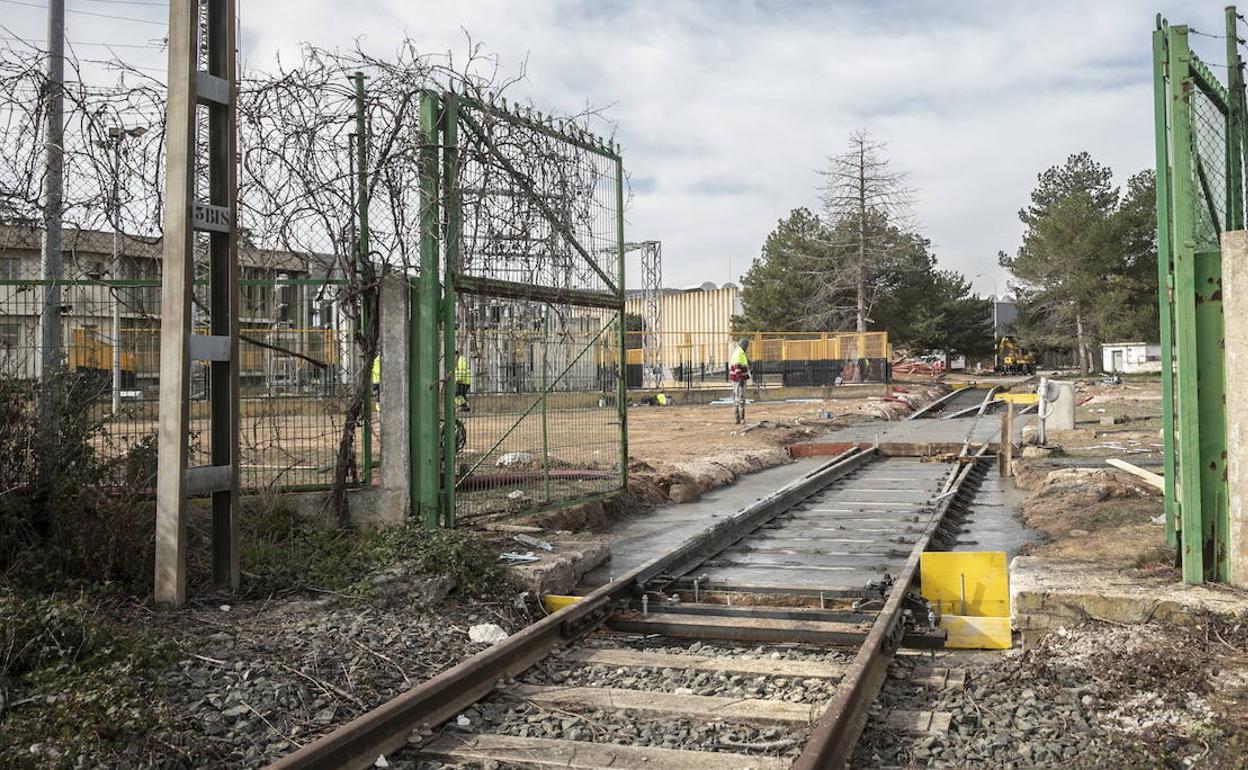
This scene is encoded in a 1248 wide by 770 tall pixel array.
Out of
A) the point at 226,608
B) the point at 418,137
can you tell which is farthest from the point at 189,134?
the point at 226,608

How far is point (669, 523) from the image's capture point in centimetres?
1070

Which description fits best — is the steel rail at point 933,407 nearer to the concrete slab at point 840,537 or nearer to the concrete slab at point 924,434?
the concrete slab at point 924,434

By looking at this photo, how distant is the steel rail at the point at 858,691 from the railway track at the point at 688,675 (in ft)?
0.04

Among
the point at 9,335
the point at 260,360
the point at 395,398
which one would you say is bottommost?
the point at 395,398

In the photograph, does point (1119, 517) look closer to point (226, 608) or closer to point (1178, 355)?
point (1178, 355)

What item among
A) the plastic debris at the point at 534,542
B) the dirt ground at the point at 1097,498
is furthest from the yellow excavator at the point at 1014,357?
the plastic debris at the point at 534,542

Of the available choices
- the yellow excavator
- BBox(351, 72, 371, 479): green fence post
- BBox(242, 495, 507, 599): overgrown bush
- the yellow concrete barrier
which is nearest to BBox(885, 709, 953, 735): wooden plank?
the yellow concrete barrier

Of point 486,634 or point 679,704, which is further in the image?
point 486,634

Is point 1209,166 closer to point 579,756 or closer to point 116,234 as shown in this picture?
point 579,756

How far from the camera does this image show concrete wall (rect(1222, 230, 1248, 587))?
5575 millimetres

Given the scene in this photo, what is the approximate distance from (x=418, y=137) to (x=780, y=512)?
569cm

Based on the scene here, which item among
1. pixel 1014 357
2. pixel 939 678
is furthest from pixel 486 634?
pixel 1014 357

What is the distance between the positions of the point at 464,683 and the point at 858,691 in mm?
1859

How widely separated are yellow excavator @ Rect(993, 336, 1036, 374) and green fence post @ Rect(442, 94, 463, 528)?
64.2 meters
